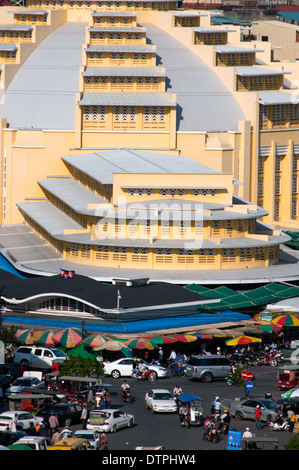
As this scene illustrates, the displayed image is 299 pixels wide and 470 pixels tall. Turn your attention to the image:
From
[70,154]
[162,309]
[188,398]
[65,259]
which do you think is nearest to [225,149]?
[70,154]

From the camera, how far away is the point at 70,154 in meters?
124

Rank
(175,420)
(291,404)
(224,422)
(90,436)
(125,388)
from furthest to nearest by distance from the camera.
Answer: (125,388) → (291,404) → (175,420) → (224,422) → (90,436)

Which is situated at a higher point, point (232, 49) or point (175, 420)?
point (232, 49)

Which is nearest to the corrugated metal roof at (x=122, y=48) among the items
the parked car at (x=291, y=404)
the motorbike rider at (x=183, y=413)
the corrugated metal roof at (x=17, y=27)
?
the corrugated metal roof at (x=17, y=27)

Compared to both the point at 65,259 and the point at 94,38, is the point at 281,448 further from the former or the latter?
the point at 94,38

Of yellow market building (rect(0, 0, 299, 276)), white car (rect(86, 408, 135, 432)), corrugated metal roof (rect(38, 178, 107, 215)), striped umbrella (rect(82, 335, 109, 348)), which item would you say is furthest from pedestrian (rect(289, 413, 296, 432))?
corrugated metal roof (rect(38, 178, 107, 215))

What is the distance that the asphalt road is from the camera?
66.6 meters

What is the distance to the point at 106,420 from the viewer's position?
68.8 metres

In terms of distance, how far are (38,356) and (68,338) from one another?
2.80 m

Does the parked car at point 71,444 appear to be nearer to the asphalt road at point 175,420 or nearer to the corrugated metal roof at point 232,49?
the asphalt road at point 175,420

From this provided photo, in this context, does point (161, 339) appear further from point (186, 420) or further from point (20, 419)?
point (20, 419)

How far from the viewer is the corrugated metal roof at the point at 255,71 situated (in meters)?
129

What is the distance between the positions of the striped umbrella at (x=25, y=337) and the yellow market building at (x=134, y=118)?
17596 millimetres

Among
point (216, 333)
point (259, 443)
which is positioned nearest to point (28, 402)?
point (259, 443)
